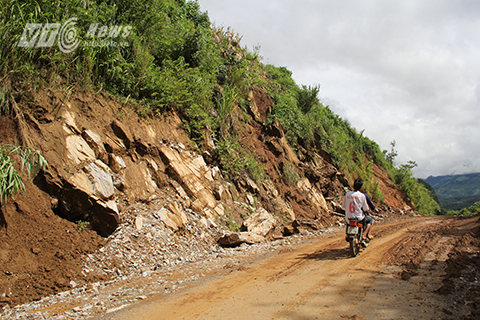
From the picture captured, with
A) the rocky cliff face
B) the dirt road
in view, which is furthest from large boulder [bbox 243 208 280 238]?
the dirt road

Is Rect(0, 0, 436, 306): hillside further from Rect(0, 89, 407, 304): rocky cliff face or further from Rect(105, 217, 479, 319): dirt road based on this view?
Rect(105, 217, 479, 319): dirt road

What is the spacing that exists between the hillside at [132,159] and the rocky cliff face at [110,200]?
1.0 inches

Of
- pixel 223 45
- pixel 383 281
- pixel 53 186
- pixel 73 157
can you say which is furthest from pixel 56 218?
pixel 223 45

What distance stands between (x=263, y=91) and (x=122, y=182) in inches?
456

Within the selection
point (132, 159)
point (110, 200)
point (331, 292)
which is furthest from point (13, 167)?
point (331, 292)

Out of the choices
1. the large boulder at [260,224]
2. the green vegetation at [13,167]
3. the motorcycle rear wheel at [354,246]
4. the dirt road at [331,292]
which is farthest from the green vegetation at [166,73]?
the motorcycle rear wheel at [354,246]

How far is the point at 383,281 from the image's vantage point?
13.1 feet

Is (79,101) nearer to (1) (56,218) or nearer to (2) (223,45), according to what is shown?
(1) (56,218)

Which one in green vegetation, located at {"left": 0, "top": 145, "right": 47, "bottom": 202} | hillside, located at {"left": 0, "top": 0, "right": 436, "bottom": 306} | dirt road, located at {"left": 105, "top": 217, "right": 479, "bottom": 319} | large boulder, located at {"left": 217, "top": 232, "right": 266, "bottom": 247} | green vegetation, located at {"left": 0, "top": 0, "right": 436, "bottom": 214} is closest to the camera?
dirt road, located at {"left": 105, "top": 217, "right": 479, "bottom": 319}

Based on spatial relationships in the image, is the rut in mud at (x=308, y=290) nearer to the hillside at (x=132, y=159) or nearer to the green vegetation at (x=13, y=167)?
the hillside at (x=132, y=159)

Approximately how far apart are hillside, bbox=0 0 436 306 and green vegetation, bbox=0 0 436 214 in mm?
45

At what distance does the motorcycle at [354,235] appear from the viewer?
18.4ft

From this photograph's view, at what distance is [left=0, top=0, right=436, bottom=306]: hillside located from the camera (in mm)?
4699

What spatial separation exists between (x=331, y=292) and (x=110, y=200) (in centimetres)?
471
